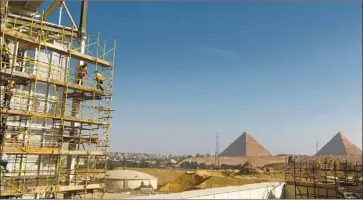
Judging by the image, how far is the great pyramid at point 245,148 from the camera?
111750 mm

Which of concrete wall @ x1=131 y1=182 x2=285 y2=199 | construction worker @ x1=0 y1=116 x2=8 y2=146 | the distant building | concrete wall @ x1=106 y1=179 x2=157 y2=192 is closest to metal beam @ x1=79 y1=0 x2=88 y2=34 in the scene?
construction worker @ x1=0 y1=116 x2=8 y2=146

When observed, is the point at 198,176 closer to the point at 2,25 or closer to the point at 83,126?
the point at 83,126

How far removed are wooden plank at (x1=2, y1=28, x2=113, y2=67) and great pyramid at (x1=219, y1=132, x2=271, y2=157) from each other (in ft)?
326

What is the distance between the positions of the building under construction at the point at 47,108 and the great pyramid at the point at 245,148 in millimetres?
99287

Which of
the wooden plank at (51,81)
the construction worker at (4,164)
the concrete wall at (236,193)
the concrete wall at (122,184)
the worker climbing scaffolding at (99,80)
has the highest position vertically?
the worker climbing scaffolding at (99,80)

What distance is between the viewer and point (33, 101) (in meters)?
12.6

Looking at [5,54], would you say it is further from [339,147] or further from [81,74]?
[339,147]

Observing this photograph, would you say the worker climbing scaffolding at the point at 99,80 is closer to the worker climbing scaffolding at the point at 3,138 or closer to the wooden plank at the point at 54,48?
the wooden plank at the point at 54,48

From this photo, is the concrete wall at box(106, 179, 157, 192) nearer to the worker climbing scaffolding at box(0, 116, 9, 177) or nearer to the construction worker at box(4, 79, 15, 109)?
the worker climbing scaffolding at box(0, 116, 9, 177)

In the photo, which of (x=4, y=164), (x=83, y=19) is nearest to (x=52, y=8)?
(x=83, y=19)

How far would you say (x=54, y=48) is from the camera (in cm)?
1377

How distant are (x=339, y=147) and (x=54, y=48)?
95.3 m

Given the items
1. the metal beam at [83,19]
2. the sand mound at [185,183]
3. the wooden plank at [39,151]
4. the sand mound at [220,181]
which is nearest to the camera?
the wooden plank at [39,151]

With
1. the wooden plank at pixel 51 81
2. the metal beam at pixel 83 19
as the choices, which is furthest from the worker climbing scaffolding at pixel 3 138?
the metal beam at pixel 83 19
